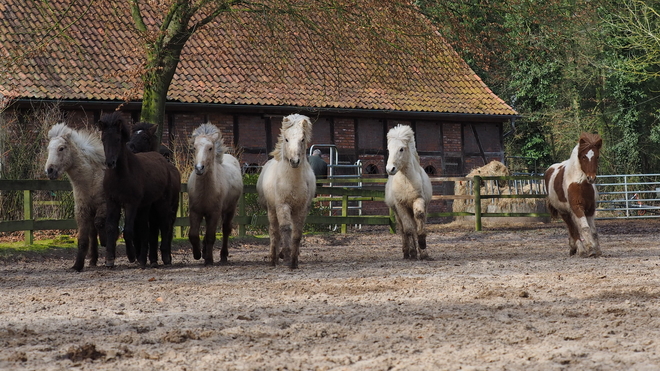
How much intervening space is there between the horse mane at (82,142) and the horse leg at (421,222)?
429cm

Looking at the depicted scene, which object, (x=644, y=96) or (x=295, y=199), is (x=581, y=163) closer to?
(x=295, y=199)

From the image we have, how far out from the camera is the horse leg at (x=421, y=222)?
1232 centimetres

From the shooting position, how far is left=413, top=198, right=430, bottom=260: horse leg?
40.4 ft

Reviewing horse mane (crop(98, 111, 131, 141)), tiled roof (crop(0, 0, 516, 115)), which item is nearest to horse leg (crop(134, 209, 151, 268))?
horse mane (crop(98, 111, 131, 141))

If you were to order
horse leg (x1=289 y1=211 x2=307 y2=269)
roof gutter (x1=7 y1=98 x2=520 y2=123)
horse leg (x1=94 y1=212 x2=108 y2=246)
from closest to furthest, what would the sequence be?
1. horse leg (x1=289 y1=211 x2=307 y2=269)
2. horse leg (x1=94 y1=212 x2=108 y2=246)
3. roof gutter (x1=7 y1=98 x2=520 y2=123)

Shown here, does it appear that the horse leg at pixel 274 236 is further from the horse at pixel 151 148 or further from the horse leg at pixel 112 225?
the horse leg at pixel 112 225

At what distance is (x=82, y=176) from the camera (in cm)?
1171

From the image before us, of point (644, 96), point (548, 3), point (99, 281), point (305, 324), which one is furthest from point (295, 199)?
point (644, 96)

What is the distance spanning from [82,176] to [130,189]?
892 millimetres

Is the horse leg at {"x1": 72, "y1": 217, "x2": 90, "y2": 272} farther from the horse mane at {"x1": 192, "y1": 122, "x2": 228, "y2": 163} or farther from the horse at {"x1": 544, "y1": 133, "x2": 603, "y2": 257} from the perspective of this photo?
the horse at {"x1": 544, "y1": 133, "x2": 603, "y2": 257}

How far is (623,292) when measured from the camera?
788cm

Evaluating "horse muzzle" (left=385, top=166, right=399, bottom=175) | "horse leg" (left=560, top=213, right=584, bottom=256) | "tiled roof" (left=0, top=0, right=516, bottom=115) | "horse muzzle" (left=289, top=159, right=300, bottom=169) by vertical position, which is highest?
"tiled roof" (left=0, top=0, right=516, bottom=115)

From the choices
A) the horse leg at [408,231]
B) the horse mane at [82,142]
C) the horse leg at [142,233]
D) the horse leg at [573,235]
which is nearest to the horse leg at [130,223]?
the horse leg at [142,233]

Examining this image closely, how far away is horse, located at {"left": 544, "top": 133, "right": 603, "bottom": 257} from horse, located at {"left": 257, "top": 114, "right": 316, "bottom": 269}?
3653 mm
